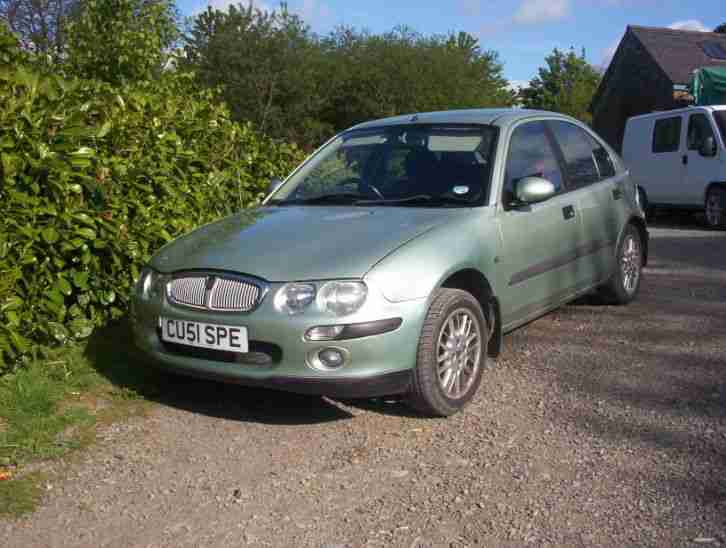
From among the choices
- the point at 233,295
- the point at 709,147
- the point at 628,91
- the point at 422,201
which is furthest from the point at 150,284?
the point at 628,91

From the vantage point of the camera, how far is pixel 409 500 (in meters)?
3.58

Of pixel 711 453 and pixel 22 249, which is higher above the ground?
pixel 22 249

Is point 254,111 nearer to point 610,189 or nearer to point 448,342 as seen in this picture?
point 610,189

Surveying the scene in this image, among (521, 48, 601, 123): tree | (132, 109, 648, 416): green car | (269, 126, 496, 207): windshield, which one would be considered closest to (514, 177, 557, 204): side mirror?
(132, 109, 648, 416): green car

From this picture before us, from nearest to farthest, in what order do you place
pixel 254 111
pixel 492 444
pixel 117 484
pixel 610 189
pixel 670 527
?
pixel 670 527 < pixel 117 484 < pixel 492 444 < pixel 610 189 < pixel 254 111

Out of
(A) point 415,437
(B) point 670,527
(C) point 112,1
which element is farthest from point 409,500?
Result: (C) point 112,1

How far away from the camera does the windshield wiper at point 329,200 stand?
5.29 meters

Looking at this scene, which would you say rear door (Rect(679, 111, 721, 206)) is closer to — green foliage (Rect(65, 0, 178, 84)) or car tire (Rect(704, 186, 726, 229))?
car tire (Rect(704, 186, 726, 229))

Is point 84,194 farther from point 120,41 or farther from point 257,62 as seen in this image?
point 257,62

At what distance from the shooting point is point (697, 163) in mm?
13586

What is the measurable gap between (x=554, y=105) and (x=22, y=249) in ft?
235

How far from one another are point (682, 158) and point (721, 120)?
0.90m

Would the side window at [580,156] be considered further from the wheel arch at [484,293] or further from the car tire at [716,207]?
the car tire at [716,207]

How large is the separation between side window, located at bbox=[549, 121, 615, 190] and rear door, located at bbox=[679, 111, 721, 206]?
730 centimetres
